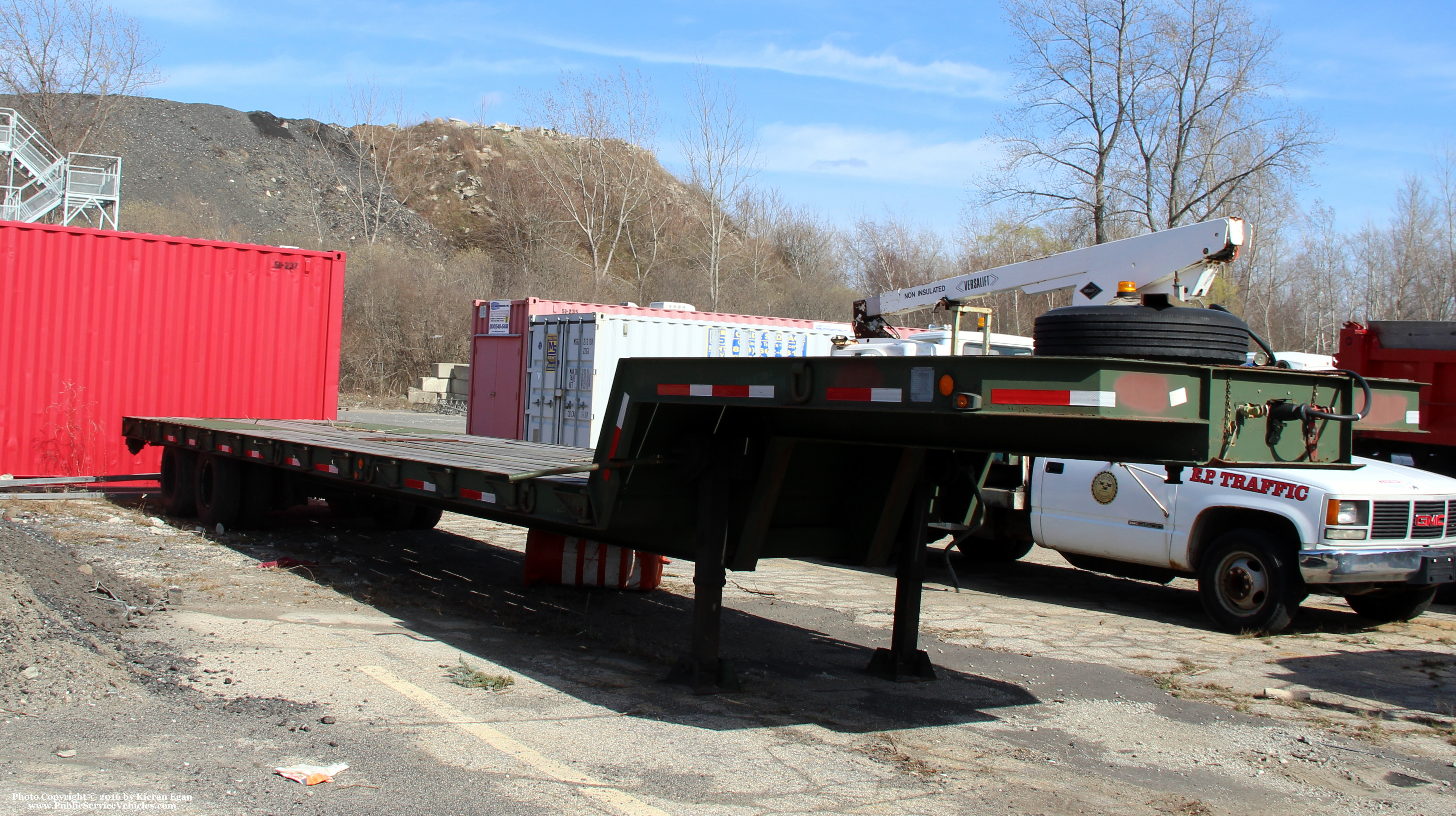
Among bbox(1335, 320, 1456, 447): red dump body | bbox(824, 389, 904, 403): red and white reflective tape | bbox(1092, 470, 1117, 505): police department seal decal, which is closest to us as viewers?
bbox(824, 389, 904, 403): red and white reflective tape

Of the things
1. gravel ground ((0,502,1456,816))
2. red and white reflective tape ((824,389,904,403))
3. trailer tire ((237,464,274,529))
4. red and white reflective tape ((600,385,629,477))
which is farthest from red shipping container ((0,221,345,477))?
red and white reflective tape ((824,389,904,403))

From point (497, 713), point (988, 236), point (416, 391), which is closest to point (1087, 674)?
point (497, 713)

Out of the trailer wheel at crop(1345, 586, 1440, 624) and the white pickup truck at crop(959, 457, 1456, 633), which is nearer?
the white pickup truck at crop(959, 457, 1456, 633)

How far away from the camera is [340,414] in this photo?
30.8m

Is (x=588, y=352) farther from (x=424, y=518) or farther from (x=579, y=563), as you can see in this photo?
(x=579, y=563)

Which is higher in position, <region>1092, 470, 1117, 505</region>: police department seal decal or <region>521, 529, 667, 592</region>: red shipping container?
<region>1092, 470, 1117, 505</region>: police department seal decal

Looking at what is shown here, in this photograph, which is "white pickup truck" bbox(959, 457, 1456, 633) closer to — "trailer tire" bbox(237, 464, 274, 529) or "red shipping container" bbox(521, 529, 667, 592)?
"red shipping container" bbox(521, 529, 667, 592)

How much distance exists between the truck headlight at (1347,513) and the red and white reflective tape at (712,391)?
505 centimetres

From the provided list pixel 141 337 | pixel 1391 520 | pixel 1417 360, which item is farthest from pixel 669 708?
pixel 141 337

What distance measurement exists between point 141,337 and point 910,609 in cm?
1078

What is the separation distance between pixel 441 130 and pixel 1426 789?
86.6 metres

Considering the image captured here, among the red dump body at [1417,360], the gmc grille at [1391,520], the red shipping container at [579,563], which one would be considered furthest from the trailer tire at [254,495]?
the red dump body at [1417,360]

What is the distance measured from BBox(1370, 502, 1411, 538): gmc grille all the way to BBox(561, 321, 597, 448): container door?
1152 cm

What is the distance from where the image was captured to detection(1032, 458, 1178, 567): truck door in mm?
8867
